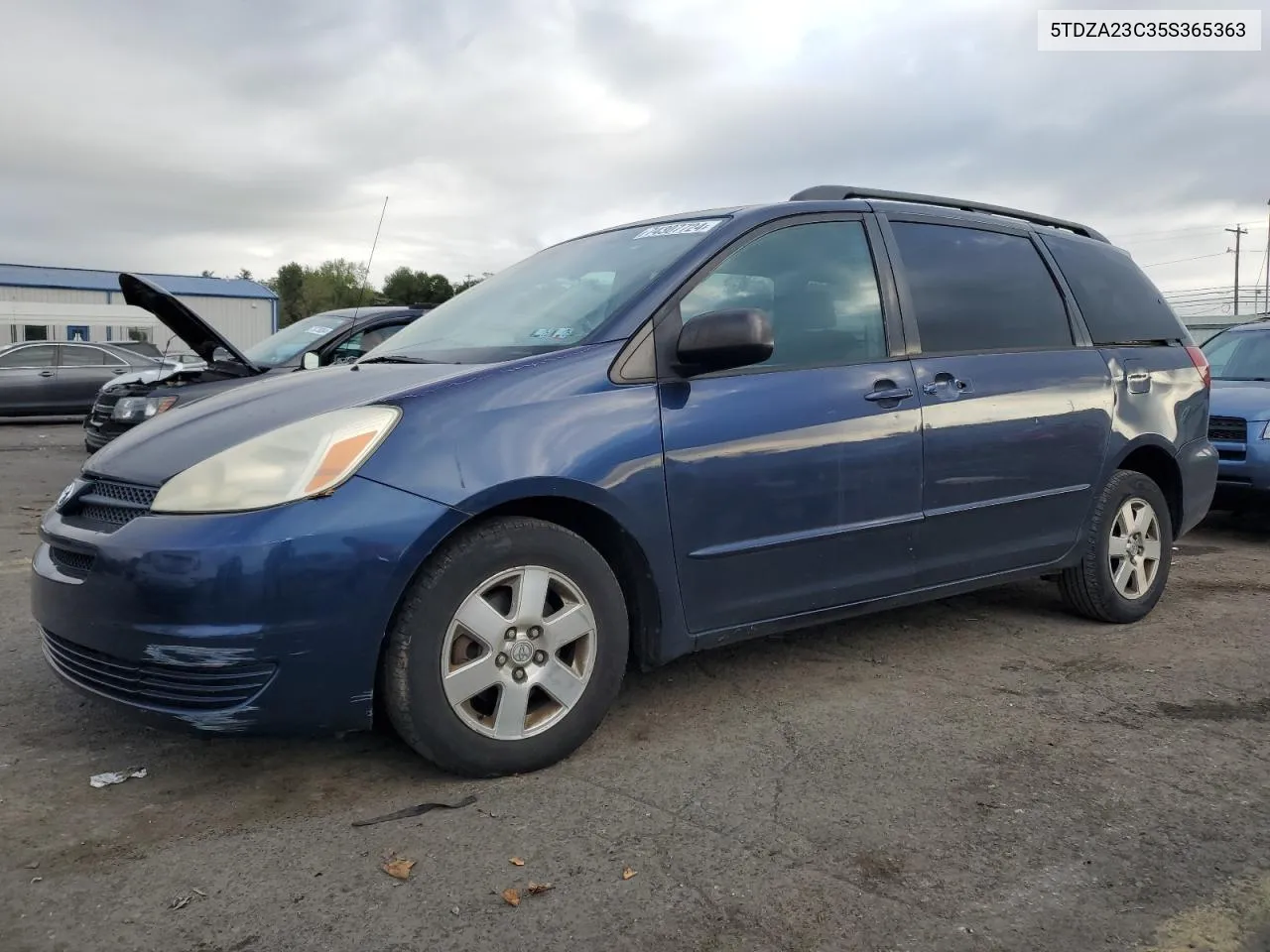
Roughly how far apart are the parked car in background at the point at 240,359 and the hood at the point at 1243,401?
5.82 meters

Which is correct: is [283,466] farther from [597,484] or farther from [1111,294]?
[1111,294]

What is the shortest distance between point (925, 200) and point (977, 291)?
0.47m

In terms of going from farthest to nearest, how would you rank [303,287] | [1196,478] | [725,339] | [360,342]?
1. [303,287]
2. [360,342]
3. [1196,478]
4. [725,339]

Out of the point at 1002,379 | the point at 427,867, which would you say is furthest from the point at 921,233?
the point at 427,867

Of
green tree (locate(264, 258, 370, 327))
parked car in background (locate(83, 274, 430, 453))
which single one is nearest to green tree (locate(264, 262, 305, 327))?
green tree (locate(264, 258, 370, 327))

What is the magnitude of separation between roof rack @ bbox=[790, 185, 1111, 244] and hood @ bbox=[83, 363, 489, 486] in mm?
1660

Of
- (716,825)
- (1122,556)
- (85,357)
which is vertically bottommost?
(716,825)

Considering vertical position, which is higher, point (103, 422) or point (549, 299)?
point (549, 299)

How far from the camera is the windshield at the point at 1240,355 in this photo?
26.7ft

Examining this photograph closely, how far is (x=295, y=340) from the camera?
8102mm

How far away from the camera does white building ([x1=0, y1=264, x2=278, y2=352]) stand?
155 feet

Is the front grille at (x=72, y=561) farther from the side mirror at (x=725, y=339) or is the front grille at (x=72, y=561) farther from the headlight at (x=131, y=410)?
the headlight at (x=131, y=410)

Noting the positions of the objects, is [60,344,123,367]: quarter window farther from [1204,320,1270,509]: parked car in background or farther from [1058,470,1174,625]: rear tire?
[1058,470,1174,625]: rear tire

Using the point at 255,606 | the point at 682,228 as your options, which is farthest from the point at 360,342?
the point at 255,606
